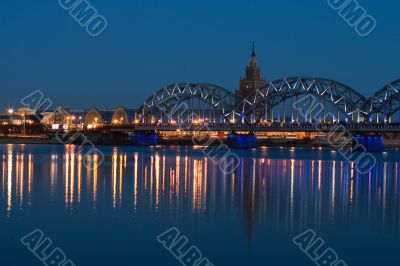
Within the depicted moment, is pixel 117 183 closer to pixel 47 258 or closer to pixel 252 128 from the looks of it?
pixel 47 258

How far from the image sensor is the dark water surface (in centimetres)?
2517

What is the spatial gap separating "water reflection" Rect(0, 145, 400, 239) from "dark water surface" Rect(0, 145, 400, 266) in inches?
2.3

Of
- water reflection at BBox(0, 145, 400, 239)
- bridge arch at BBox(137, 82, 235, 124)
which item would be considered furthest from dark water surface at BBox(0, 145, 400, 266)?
bridge arch at BBox(137, 82, 235, 124)

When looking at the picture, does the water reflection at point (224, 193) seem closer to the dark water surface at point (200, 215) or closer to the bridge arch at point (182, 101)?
the dark water surface at point (200, 215)

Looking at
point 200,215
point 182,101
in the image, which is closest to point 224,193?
point 200,215

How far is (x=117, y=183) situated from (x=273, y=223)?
1762 centimetres

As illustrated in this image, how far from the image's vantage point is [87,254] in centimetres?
2469

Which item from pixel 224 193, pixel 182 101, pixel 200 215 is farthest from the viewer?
pixel 182 101

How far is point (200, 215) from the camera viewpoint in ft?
107

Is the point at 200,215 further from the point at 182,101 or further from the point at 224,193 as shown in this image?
the point at 182,101

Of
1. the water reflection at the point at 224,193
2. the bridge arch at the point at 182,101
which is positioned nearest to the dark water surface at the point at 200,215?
the water reflection at the point at 224,193

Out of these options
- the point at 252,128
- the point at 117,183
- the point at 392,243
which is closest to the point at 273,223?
the point at 392,243

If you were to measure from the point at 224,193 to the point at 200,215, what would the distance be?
→ 9035 mm

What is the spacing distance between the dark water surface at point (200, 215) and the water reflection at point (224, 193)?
60 millimetres
